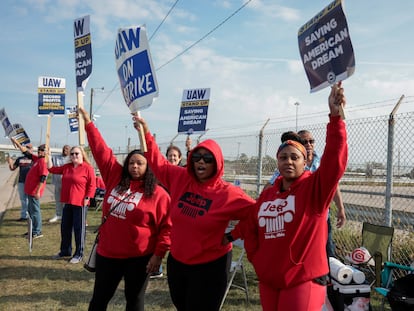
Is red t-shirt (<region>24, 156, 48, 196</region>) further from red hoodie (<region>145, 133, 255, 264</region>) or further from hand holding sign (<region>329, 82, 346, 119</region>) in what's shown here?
hand holding sign (<region>329, 82, 346, 119</region>)

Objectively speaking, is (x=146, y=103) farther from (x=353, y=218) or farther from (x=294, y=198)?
(x=353, y=218)

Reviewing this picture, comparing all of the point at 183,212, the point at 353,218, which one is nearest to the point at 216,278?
the point at 183,212

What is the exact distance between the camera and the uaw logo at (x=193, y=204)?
291cm

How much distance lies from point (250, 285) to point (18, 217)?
26.6 ft

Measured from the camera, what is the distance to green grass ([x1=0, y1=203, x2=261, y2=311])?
4.76 metres

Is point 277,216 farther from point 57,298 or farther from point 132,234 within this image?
point 57,298

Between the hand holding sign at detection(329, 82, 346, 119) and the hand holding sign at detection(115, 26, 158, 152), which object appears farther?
the hand holding sign at detection(115, 26, 158, 152)

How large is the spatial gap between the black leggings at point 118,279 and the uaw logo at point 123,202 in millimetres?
393

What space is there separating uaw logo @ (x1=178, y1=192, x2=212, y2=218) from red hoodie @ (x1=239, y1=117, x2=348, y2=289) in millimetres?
516

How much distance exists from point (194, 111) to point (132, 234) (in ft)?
19.6

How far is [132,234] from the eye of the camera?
335 centimetres

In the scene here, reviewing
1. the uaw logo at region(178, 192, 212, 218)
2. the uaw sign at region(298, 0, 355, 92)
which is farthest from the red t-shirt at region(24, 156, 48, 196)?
the uaw sign at region(298, 0, 355, 92)

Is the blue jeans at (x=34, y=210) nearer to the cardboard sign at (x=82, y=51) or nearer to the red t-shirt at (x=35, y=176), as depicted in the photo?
the red t-shirt at (x=35, y=176)

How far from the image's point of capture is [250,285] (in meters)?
5.50
